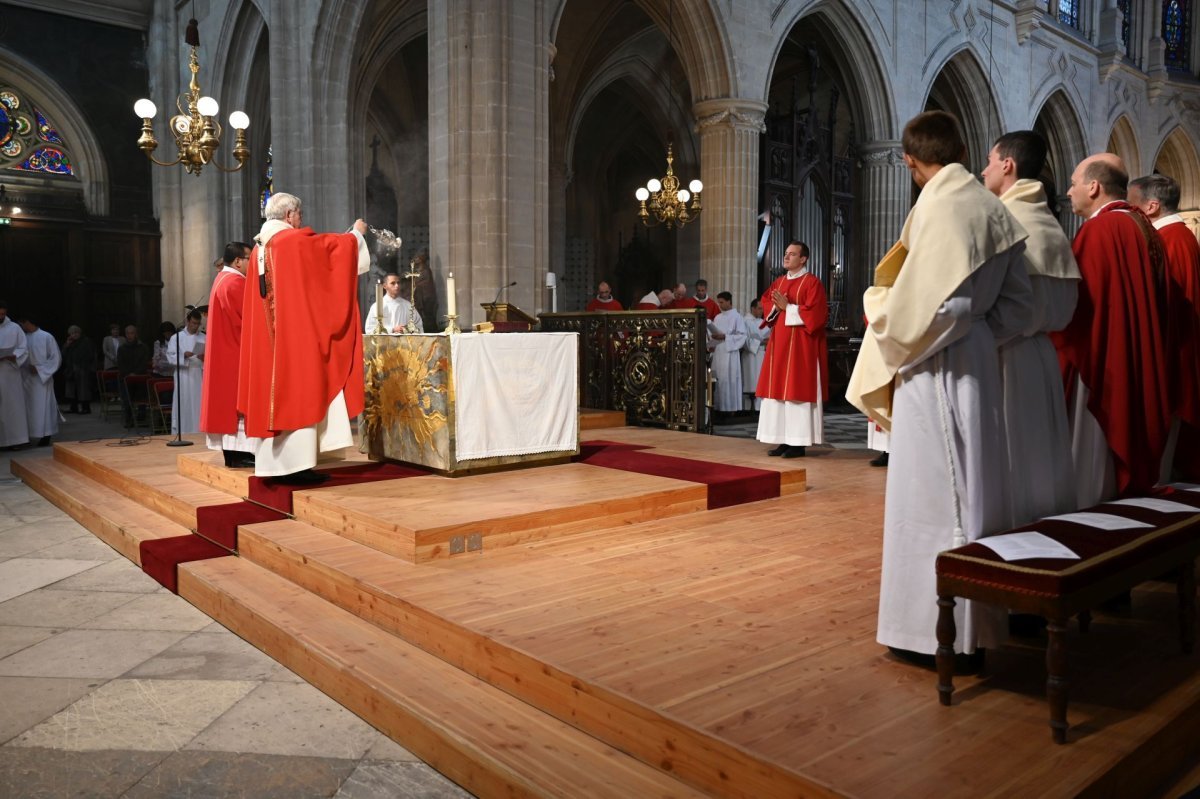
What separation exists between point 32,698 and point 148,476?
10.7 ft

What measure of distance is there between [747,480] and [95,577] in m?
3.87

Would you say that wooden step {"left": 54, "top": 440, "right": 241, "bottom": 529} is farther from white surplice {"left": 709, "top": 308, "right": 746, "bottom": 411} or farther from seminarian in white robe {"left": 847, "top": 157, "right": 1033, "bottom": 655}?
white surplice {"left": 709, "top": 308, "right": 746, "bottom": 411}

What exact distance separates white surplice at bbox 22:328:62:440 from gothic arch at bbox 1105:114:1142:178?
25482 millimetres

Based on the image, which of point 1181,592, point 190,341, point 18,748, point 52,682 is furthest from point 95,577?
point 190,341

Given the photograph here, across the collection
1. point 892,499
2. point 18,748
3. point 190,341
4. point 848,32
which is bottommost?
point 18,748

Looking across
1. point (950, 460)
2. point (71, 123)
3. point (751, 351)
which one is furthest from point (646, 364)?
point (71, 123)

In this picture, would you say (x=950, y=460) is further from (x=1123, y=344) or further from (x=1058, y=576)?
(x=1123, y=344)

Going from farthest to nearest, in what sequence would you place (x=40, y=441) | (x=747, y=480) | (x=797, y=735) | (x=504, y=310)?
1. (x=40, y=441)
2. (x=504, y=310)
3. (x=747, y=480)
4. (x=797, y=735)

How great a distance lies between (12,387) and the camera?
995 centimetres

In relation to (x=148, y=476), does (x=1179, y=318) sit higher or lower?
higher

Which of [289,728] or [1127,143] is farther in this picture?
[1127,143]

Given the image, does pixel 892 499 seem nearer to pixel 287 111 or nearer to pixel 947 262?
pixel 947 262

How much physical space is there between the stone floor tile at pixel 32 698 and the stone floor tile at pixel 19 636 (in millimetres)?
406

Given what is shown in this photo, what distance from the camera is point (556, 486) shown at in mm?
5133
